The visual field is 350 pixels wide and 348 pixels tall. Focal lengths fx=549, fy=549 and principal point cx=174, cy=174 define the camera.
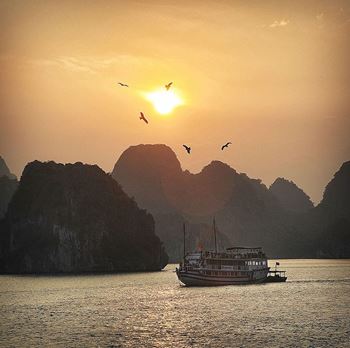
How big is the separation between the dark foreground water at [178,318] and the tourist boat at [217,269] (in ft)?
39.5

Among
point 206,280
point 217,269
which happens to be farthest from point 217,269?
point 206,280

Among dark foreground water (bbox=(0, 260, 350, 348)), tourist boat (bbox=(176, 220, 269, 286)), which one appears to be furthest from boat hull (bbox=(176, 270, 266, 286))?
dark foreground water (bbox=(0, 260, 350, 348))

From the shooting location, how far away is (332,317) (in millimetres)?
75438

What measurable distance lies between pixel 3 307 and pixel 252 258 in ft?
218

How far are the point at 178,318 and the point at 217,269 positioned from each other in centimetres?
6050

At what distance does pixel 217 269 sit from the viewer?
13525cm

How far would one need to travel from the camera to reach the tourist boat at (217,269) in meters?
134

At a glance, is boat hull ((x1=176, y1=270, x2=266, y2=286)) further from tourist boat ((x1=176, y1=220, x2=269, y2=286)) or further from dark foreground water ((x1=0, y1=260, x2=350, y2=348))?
dark foreground water ((x1=0, y1=260, x2=350, y2=348))

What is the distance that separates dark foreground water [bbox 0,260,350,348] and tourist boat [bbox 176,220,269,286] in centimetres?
1205

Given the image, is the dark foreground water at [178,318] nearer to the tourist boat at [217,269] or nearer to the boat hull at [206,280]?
the boat hull at [206,280]

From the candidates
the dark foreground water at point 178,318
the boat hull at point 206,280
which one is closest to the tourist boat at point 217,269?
the boat hull at point 206,280

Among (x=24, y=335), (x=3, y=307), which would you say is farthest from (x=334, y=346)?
(x=3, y=307)

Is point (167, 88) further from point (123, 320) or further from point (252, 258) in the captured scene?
point (252, 258)

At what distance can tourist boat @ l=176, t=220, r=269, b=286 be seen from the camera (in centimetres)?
13362
